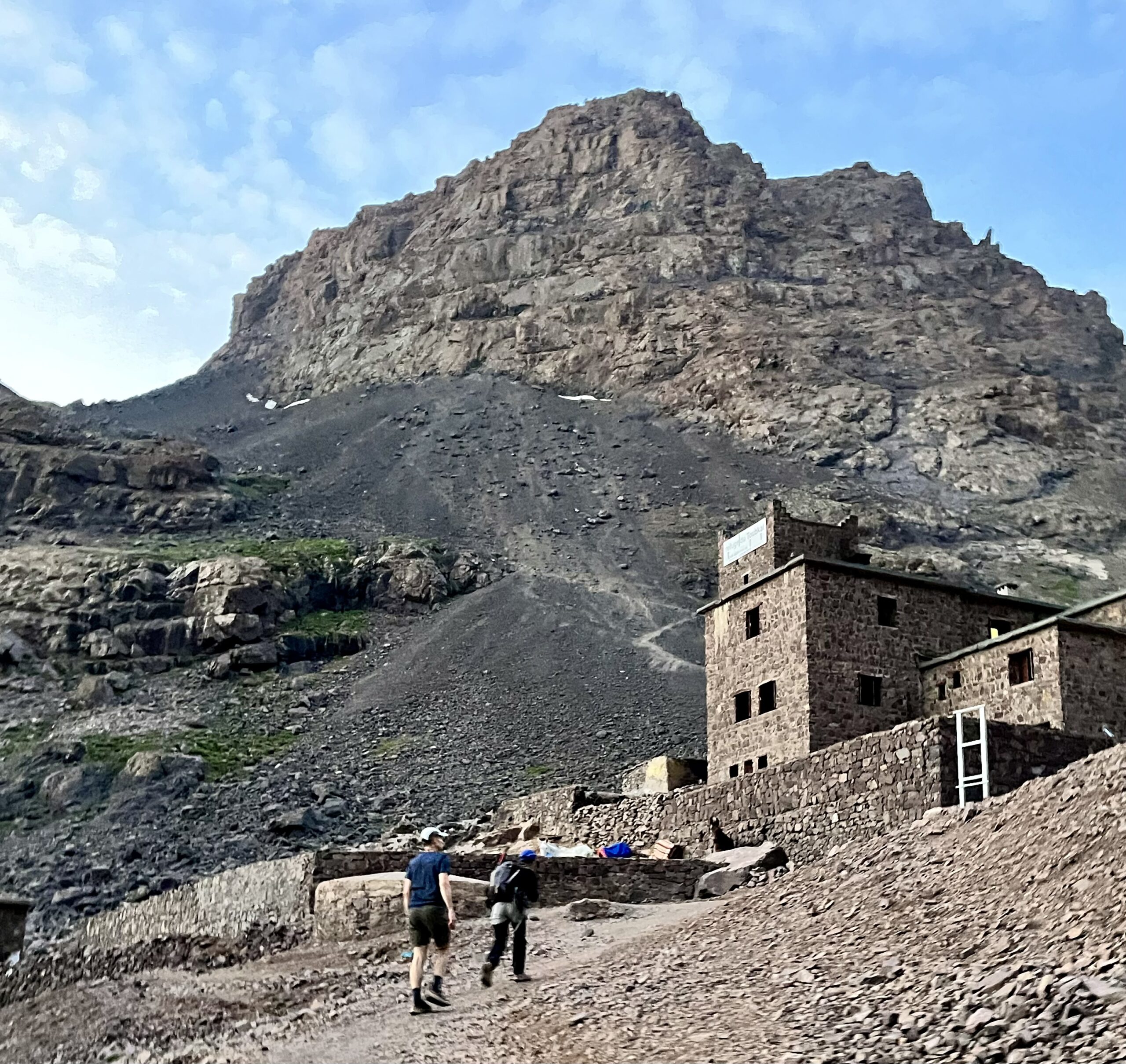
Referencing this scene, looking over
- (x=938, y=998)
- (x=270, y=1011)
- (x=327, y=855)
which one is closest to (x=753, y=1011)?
(x=938, y=998)

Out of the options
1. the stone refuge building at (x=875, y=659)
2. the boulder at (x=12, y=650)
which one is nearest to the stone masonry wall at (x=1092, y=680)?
the stone refuge building at (x=875, y=659)

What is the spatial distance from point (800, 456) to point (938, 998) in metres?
102

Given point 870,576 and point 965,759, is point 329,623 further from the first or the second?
point 965,759

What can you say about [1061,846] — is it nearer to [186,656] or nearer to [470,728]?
[470,728]

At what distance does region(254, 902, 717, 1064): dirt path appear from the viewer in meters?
10.6

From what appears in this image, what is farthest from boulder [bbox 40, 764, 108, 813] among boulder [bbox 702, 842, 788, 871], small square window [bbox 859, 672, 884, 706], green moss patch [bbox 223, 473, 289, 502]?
green moss patch [bbox 223, 473, 289, 502]

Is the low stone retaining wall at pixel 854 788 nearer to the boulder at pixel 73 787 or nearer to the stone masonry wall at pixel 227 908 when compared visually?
the stone masonry wall at pixel 227 908

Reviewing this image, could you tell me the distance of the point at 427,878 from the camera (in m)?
12.5

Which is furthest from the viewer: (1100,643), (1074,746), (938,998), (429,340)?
(429,340)

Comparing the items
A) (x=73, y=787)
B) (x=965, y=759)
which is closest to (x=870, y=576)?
(x=965, y=759)

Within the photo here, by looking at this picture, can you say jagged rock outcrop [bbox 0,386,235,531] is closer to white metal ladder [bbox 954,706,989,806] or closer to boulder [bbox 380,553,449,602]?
Answer: boulder [bbox 380,553,449,602]

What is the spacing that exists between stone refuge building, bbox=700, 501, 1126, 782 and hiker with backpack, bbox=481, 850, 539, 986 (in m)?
14.9

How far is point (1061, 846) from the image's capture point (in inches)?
459

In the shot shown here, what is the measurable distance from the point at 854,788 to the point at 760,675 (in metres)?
10.1
